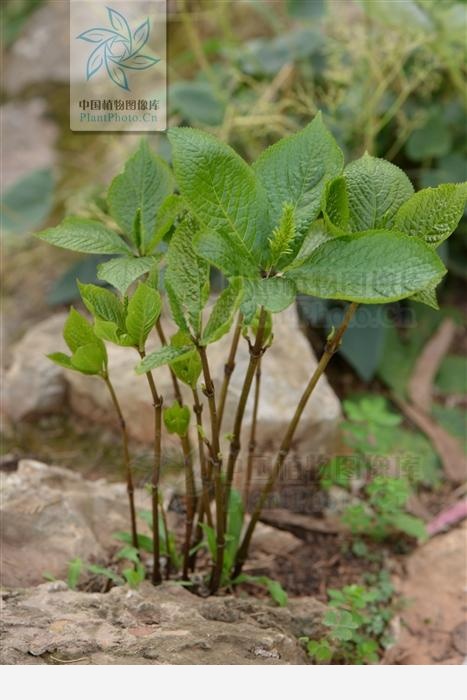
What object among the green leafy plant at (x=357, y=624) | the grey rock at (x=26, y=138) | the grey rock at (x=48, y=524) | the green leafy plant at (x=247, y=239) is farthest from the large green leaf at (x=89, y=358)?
the grey rock at (x=26, y=138)

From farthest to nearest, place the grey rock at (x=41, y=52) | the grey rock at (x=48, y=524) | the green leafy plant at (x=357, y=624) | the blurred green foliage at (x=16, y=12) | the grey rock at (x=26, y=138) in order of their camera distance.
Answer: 1. the blurred green foliage at (x=16, y=12)
2. the grey rock at (x=41, y=52)
3. the grey rock at (x=26, y=138)
4. the grey rock at (x=48, y=524)
5. the green leafy plant at (x=357, y=624)

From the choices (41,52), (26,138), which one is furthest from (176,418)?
(41,52)

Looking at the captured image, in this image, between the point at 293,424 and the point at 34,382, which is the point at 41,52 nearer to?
the point at 34,382

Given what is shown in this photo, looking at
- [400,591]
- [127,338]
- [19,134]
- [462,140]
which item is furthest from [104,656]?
[19,134]

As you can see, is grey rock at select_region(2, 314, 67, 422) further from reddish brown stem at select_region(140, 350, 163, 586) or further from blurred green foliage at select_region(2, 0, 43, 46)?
blurred green foliage at select_region(2, 0, 43, 46)

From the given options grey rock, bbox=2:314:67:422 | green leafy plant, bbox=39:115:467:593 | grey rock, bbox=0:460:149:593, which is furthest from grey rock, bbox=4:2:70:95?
green leafy plant, bbox=39:115:467:593

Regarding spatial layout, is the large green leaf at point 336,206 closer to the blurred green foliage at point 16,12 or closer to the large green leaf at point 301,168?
Result: the large green leaf at point 301,168

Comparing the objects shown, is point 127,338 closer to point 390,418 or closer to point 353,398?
point 390,418

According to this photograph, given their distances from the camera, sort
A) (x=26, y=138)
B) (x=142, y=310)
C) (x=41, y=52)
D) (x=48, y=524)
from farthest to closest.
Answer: (x=41, y=52), (x=26, y=138), (x=48, y=524), (x=142, y=310)
